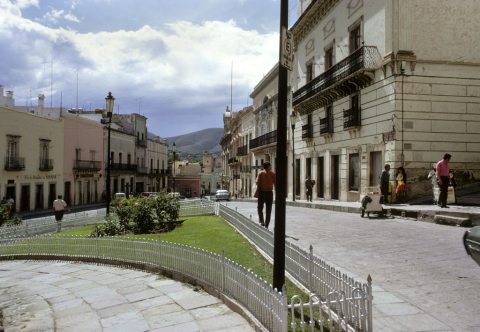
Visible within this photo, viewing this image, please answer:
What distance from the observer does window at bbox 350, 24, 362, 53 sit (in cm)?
1680

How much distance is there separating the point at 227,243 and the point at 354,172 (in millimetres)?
10998

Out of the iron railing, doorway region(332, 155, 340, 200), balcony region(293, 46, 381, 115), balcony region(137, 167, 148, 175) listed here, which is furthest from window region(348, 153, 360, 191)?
balcony region(137, 167, 148, 175)

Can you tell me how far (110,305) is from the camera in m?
5.49

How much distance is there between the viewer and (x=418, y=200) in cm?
1295

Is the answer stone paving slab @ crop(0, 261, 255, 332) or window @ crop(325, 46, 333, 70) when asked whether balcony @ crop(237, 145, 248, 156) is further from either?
stone paving slab @ crop(0, 261, 255, 332)

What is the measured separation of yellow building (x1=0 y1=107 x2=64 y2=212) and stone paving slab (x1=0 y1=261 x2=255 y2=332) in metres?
20.2

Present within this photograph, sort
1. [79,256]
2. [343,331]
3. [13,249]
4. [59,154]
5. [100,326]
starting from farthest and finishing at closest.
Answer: [59,154]
[13,249]
[79,256]
[100,326]
[343,331]

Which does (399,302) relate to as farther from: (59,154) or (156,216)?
(59,154)

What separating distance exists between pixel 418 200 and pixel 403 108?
3.26m

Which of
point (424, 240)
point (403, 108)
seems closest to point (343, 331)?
point (424, 240)

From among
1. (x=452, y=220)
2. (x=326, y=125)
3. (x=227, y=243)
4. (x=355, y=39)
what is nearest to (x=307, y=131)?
(x=326, y=125)

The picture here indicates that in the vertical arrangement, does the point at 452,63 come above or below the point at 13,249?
above

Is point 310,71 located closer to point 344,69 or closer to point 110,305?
point 344,69

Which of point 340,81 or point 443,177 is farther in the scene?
point 340,81
